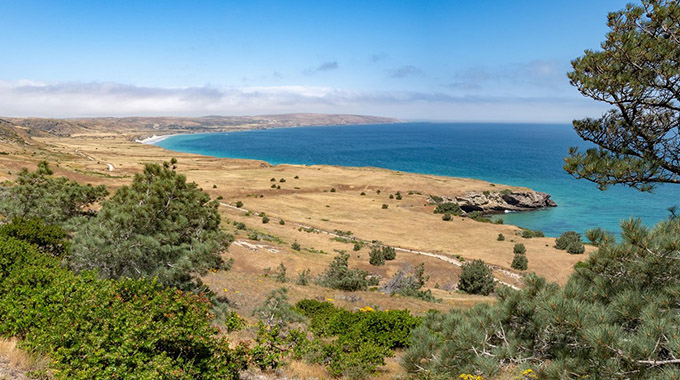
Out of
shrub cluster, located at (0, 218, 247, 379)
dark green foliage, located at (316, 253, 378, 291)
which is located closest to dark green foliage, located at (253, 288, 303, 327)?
shrub cluster, located at (0, 218, 247, 379)

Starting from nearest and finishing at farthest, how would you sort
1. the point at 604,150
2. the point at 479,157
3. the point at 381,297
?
the point at 604,150 → the point at 381,297 → the point at 479,157

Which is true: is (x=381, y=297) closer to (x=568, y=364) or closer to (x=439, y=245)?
(x=568, y=364)

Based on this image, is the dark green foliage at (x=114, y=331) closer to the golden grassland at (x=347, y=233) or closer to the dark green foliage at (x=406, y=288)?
the golden grassland at (x=347, y=233)

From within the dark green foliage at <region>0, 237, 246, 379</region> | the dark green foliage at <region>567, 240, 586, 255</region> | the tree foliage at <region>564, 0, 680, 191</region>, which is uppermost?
the tree foliage at <region>564, 0, 680, 191</region>

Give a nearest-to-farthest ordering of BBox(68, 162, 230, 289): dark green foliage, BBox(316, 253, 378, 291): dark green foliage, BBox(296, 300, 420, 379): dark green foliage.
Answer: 1. BBox(296, 300, 420, 379): dark green foliage
2. BBox(68, 162, 230, 289): dark green foliage
3. BBox(316, 253, 378, 291): dark green foliage

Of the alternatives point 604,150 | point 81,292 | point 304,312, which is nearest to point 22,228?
point 81,292

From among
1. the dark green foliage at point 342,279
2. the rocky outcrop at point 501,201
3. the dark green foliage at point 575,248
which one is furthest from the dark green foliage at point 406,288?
the rocky outcrop at point 501,201

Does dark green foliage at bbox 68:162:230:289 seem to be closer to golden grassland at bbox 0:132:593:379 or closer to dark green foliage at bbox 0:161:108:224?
golden grassland at bbox 0:132:593:379
